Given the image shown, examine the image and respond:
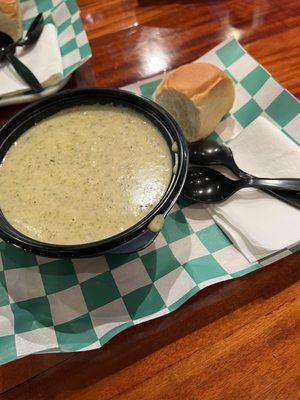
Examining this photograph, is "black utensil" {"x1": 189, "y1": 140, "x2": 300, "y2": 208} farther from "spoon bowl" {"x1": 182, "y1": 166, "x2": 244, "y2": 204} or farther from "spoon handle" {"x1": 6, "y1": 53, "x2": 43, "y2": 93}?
"spoon handle" {"x1": 6, "y1": 53, "x2": 43, "y2": 93}

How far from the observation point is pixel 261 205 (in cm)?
97

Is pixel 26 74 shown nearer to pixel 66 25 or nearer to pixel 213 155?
pixel 66 25

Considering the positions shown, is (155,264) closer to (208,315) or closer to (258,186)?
(208,315)

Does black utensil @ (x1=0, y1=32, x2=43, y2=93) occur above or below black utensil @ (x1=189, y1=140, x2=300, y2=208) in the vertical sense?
above

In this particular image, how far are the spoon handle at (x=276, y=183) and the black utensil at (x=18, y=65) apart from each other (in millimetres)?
786

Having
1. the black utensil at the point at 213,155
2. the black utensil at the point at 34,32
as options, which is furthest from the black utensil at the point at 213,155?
the black utensil at the point at 34,32

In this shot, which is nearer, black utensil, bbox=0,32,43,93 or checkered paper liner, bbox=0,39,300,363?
checkered paper liner, bbox=0,39,300,363

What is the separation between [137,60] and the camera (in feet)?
4.75

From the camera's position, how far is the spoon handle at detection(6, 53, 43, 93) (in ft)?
4.25

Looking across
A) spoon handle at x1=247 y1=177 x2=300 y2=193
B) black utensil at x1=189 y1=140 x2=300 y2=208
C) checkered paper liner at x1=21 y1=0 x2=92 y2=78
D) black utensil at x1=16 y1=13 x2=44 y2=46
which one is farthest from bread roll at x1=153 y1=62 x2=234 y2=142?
black utensil at x1=16 y1=13 x2=44 y2=46

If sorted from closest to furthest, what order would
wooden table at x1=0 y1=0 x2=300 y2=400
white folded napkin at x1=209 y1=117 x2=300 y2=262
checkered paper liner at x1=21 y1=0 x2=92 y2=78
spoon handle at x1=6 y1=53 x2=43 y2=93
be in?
wooden table at x1=0 y1=0 x2=300 y2=400 < white folded napkin at x1=209 y1=117 x2=300 y2=262 < spoon handle at x1=6 y1=53 x2=43 y2=93 < checkered paper liner at x1=21 y1=0 x2=92 y2=78

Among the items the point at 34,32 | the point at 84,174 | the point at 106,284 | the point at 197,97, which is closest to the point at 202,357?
the point at 106,284

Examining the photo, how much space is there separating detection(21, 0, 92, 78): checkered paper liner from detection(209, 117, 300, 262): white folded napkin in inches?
26.4

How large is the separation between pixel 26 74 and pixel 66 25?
363mm
